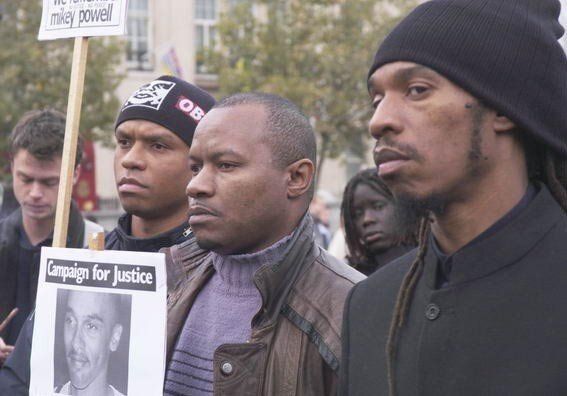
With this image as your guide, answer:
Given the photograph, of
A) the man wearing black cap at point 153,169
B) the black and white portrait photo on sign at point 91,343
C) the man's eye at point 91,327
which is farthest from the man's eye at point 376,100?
the man wearing black cap at point 153,169

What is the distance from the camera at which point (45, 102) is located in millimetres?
20672

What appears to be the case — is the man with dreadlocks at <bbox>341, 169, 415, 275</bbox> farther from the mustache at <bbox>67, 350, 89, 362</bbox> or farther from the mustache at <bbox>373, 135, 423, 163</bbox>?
the mustache at <bbox>373, 135, 423, 163</bbox>

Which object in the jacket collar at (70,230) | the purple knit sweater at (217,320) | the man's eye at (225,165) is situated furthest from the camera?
the jacket collar at (70,230)

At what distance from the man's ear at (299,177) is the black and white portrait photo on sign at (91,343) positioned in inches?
23.0

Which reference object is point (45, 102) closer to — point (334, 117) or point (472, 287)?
point (334, 117)

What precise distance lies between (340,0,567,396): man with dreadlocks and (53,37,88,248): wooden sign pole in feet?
4.88

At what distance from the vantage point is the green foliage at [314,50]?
23.2 metres

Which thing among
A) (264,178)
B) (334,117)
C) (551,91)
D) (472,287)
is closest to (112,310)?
(264,178)

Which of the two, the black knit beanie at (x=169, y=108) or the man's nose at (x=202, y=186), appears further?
the black knit beanie at (x=169, y=108)

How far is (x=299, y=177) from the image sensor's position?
10.3 feet

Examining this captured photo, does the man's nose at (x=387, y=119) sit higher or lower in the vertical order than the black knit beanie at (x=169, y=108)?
lower

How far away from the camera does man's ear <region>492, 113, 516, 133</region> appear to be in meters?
2.23

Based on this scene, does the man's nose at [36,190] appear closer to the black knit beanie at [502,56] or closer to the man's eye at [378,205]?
the man's eye at [378,205]

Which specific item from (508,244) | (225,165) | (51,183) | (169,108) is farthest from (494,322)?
(51,183)
